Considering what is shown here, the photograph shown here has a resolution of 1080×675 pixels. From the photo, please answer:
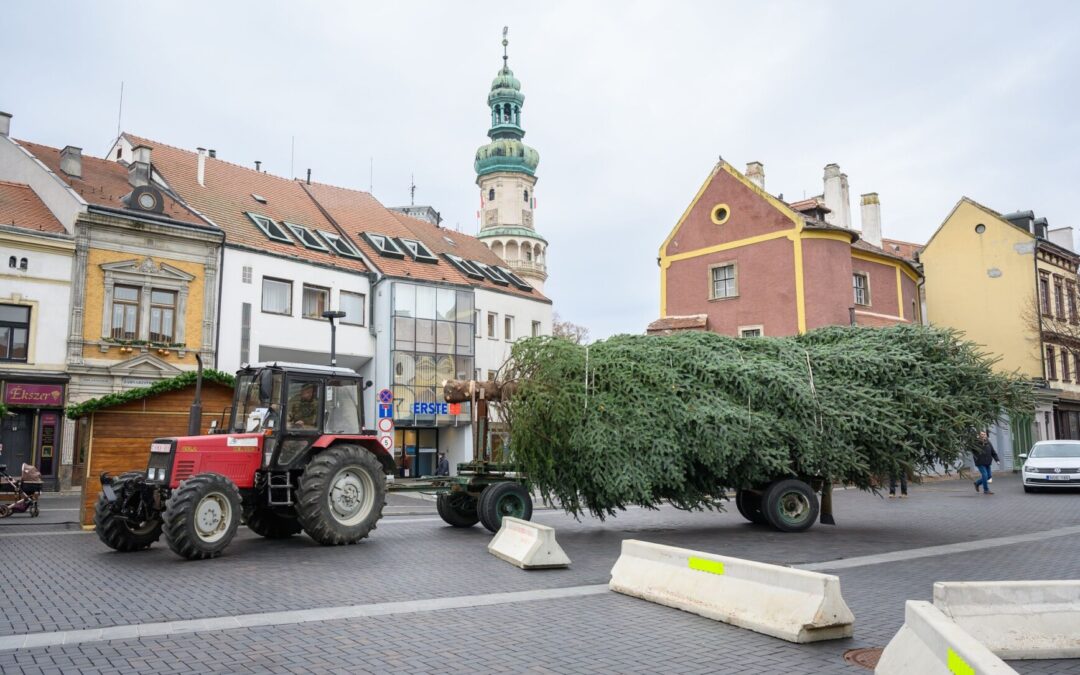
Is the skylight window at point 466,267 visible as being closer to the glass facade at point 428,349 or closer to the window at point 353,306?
the glass facade at point 428,349

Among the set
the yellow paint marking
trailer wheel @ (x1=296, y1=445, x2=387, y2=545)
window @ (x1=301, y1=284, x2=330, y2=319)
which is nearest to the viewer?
the yellow paint marking

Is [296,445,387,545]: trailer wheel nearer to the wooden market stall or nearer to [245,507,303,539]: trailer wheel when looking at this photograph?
[245,507,303,539]: trailer wheel

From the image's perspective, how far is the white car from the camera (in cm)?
2245

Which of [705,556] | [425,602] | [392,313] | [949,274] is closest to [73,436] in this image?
[392,313]

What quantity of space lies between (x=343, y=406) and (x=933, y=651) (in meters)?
10.1

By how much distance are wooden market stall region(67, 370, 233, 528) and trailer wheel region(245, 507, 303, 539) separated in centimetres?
266

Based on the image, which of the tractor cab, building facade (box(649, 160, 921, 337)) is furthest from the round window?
the tractor cab

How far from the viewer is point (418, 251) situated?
37.1m

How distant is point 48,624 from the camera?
667 cm

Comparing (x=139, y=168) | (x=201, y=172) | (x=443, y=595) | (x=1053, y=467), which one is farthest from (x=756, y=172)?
(x=443, y=595)

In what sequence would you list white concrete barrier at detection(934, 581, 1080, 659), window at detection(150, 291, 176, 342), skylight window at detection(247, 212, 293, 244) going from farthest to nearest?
1. skylight window at detection(247, 212, 293, 244)
2. window at detection(150, 291, 176, 342)
3. white concrete barrier at detection(934, 581, 1080, 659)

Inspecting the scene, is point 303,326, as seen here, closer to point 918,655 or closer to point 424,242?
point 424,242

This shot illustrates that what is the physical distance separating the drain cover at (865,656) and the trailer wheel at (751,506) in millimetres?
8443

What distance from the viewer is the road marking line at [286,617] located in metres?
6.18
